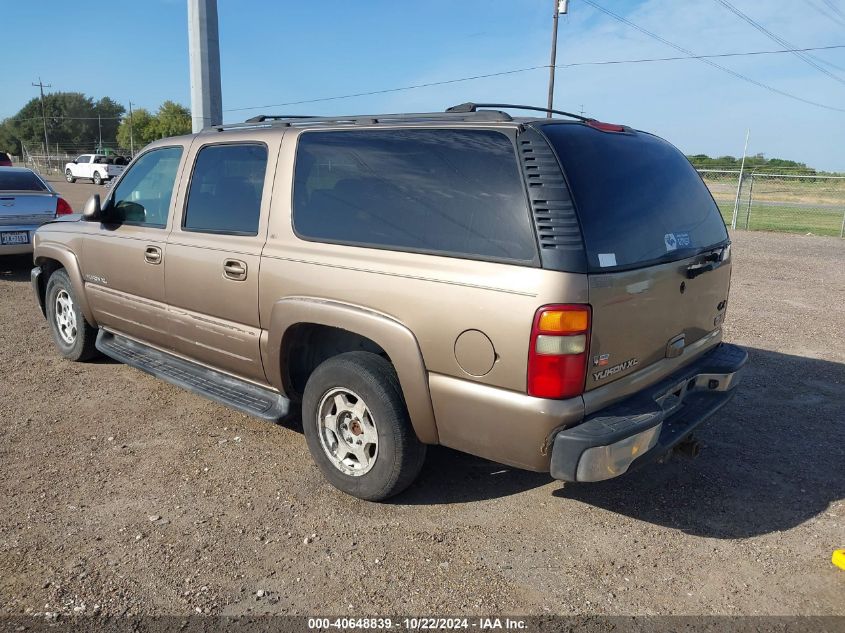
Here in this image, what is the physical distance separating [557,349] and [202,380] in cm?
263

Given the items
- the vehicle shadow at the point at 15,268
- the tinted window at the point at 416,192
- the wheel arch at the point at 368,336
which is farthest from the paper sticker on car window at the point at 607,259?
the vehicle shadow at the point at 15,268

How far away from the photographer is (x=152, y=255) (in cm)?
444

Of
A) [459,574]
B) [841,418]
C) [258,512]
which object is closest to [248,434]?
[258,512]

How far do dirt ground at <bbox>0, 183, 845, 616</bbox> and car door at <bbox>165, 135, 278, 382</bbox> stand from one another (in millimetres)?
669

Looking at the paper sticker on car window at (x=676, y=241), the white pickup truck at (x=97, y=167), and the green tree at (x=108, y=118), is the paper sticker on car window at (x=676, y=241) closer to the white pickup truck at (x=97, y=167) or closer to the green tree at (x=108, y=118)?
the white pickup truck at (x=97, y=167)

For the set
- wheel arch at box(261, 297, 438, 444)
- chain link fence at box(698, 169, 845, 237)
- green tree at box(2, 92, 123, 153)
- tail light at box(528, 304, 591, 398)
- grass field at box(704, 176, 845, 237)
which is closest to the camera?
tail light at box(528, 304, 591, 398)

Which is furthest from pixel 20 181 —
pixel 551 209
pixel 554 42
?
pixel 554 42

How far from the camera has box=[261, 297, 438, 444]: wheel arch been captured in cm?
304

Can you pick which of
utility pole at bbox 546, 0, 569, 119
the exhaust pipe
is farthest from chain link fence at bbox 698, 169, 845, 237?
the exhaust pipe

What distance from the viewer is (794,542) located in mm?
3211

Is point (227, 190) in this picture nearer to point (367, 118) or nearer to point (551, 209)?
point (367, 118)

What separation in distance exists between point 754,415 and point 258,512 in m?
3.61

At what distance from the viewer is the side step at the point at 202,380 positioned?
3873 mm

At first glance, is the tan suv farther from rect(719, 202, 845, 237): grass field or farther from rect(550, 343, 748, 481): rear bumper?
rect(719, 202, 845, 237): grass field
